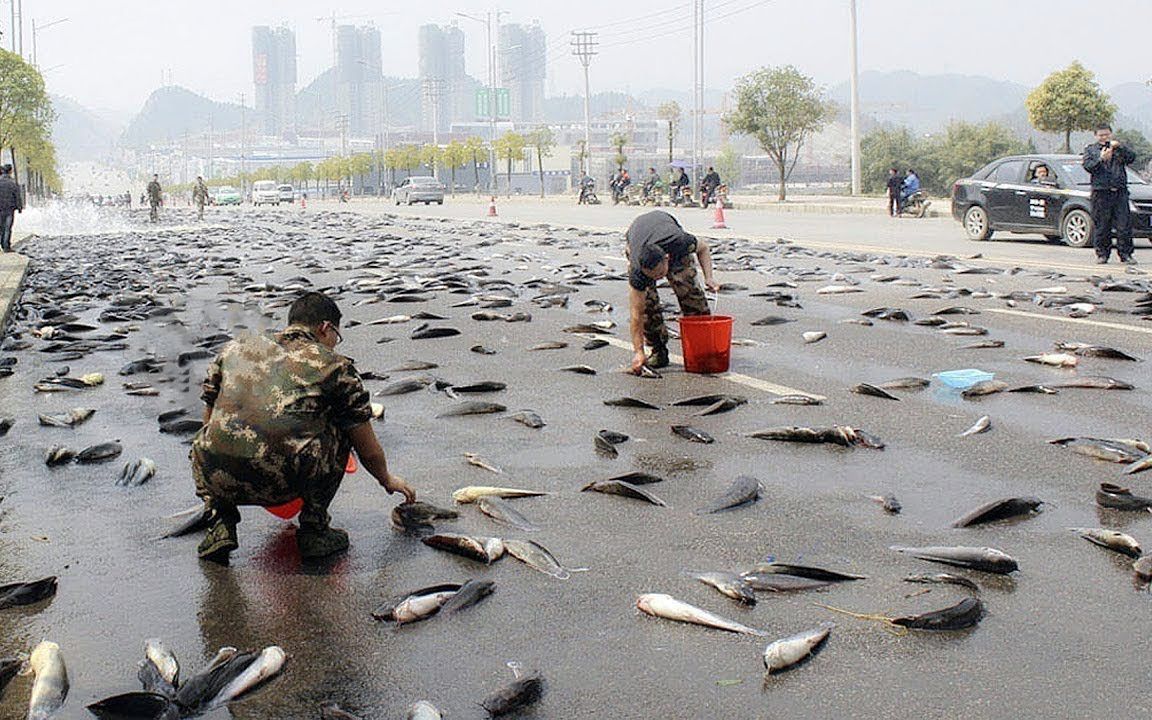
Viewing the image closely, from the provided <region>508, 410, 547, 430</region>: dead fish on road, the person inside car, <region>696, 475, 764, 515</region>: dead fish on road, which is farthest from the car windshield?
<region>696, 475, 764, 515</region>: dead fish on road

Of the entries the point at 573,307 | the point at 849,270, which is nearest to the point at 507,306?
the point at 573,307

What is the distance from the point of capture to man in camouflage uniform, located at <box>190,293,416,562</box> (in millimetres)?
4980

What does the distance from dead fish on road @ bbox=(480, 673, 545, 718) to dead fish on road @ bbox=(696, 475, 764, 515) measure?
6.55 feet

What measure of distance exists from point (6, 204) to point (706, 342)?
2155 cm

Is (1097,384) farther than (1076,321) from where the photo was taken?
No

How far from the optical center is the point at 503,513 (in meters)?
5.57

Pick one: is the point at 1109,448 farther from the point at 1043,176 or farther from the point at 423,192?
the point at 423,192

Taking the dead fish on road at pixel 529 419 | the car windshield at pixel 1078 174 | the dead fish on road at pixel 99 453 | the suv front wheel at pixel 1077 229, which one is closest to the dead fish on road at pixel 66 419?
the dead fish on road at pixel 99 453

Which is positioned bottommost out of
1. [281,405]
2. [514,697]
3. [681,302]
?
[514,697]

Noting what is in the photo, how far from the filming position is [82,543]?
5.38 metres

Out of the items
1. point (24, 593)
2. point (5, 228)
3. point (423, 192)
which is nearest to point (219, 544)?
point (24, 593)

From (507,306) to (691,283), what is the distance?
466 centimetres

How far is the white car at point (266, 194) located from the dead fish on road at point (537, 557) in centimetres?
9064

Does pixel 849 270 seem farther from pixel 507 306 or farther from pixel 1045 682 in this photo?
pixel 1045 682
